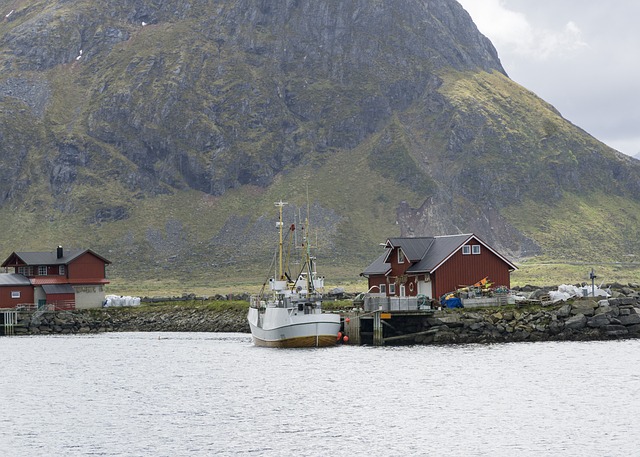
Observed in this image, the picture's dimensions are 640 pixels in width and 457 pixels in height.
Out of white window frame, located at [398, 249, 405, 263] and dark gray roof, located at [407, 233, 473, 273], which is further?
white window frame, located at [398, 249, 405, 263]

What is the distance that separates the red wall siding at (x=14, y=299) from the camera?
118m

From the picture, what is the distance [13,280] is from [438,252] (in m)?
54.6

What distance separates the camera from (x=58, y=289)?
Answer: 12094 centimetres

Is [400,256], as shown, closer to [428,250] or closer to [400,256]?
[400,256]

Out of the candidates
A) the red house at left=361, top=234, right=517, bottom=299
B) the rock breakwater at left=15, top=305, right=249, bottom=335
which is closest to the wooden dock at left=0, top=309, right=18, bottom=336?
the rock breakwater at left=15, top=305, right=249, bottom=335

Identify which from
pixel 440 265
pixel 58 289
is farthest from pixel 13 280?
pixel 440 265

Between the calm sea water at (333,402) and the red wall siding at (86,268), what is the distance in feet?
132

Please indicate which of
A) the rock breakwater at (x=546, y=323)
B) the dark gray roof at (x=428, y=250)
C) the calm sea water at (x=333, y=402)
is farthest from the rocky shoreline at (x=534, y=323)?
the dark gray roof at (x=428, y=250)

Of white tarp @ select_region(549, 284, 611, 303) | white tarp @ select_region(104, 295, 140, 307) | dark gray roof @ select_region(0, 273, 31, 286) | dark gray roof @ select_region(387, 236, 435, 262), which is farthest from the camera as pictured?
white tarp @ select_region(104, 295, 140, 307)

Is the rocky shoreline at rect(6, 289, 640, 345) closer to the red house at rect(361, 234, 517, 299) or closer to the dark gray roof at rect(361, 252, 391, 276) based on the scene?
the red house at rect(361, 234, 517, 299)

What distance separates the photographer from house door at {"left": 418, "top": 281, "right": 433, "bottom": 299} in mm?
87062

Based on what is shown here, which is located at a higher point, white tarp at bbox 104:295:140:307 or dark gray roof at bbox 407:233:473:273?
dark gray roof at bbox 407:233:473:273

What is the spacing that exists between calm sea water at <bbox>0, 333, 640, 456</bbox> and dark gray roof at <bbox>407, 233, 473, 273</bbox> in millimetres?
10870

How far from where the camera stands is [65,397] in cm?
6000
